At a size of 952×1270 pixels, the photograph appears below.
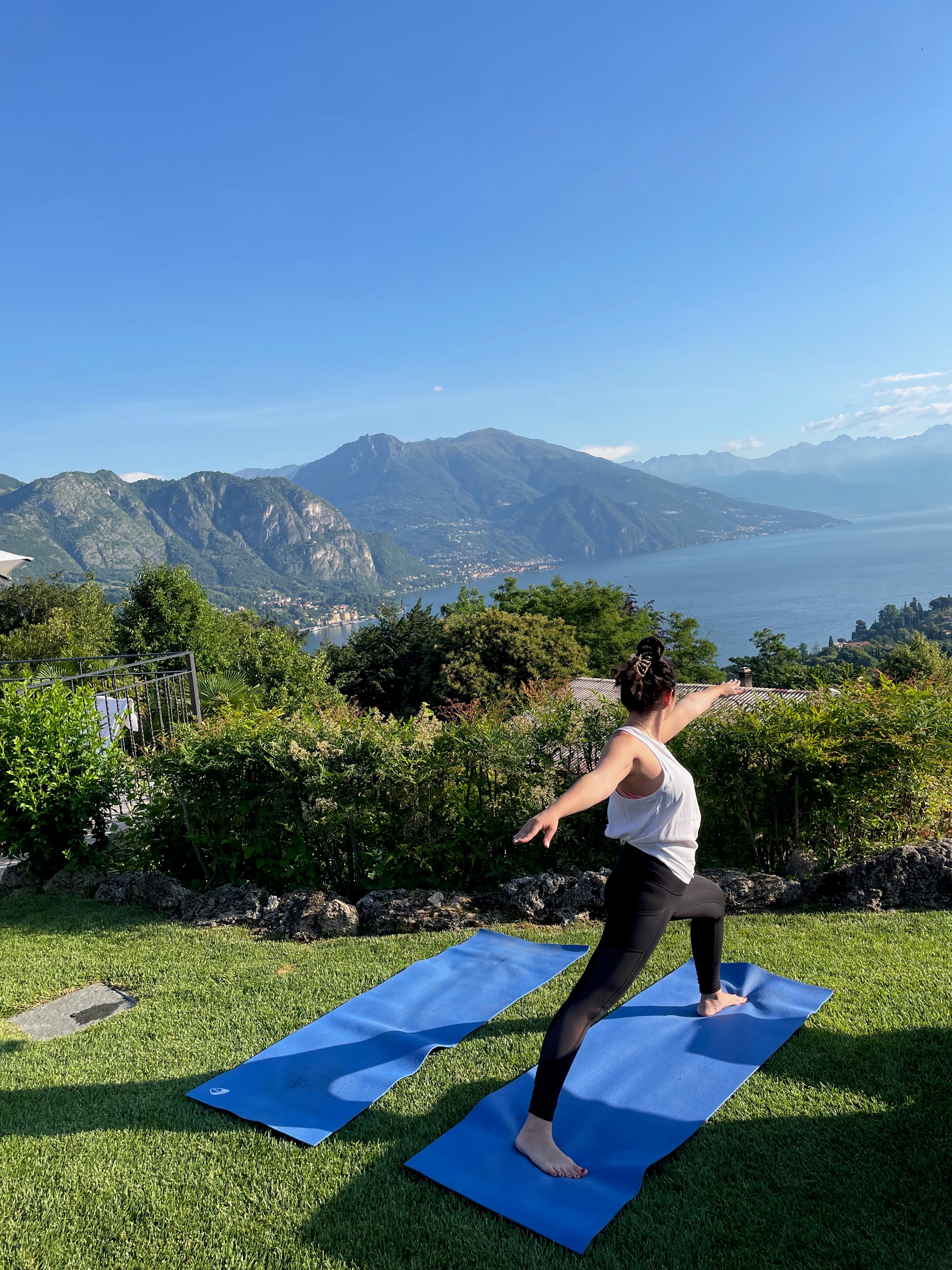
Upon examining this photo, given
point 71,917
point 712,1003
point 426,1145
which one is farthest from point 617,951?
point 71,917

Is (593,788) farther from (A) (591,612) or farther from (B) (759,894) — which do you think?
(A) (591,612)

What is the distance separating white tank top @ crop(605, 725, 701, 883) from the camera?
2.77 metres

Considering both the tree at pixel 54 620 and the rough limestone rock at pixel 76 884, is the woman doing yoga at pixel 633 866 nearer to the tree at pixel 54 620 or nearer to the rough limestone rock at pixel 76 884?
the rough limestone rock at pixel 76 884

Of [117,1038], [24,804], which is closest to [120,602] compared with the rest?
[24,804]

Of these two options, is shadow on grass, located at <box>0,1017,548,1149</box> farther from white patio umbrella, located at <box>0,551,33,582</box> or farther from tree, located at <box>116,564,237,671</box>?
tree, located at <box>116,564,237,671</box>

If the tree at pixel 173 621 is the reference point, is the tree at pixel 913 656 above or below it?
below

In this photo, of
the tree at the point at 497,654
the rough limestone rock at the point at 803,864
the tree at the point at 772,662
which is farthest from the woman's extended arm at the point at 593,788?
the tree at the point at 772,662

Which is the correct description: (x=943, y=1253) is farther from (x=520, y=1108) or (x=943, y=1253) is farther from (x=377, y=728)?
(x=377, y=728)

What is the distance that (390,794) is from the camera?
5.18m

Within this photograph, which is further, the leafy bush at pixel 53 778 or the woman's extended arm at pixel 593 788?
the leafy bush at pixel 53 778

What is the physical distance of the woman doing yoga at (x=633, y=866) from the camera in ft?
8.54

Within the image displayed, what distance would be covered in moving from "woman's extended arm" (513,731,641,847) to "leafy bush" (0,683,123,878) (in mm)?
4598

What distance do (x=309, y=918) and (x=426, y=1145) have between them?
7.38ft

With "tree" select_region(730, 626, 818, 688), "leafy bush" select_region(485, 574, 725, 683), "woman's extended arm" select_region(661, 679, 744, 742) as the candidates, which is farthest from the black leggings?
"tree" select_region(730, 626, 818, 688)
